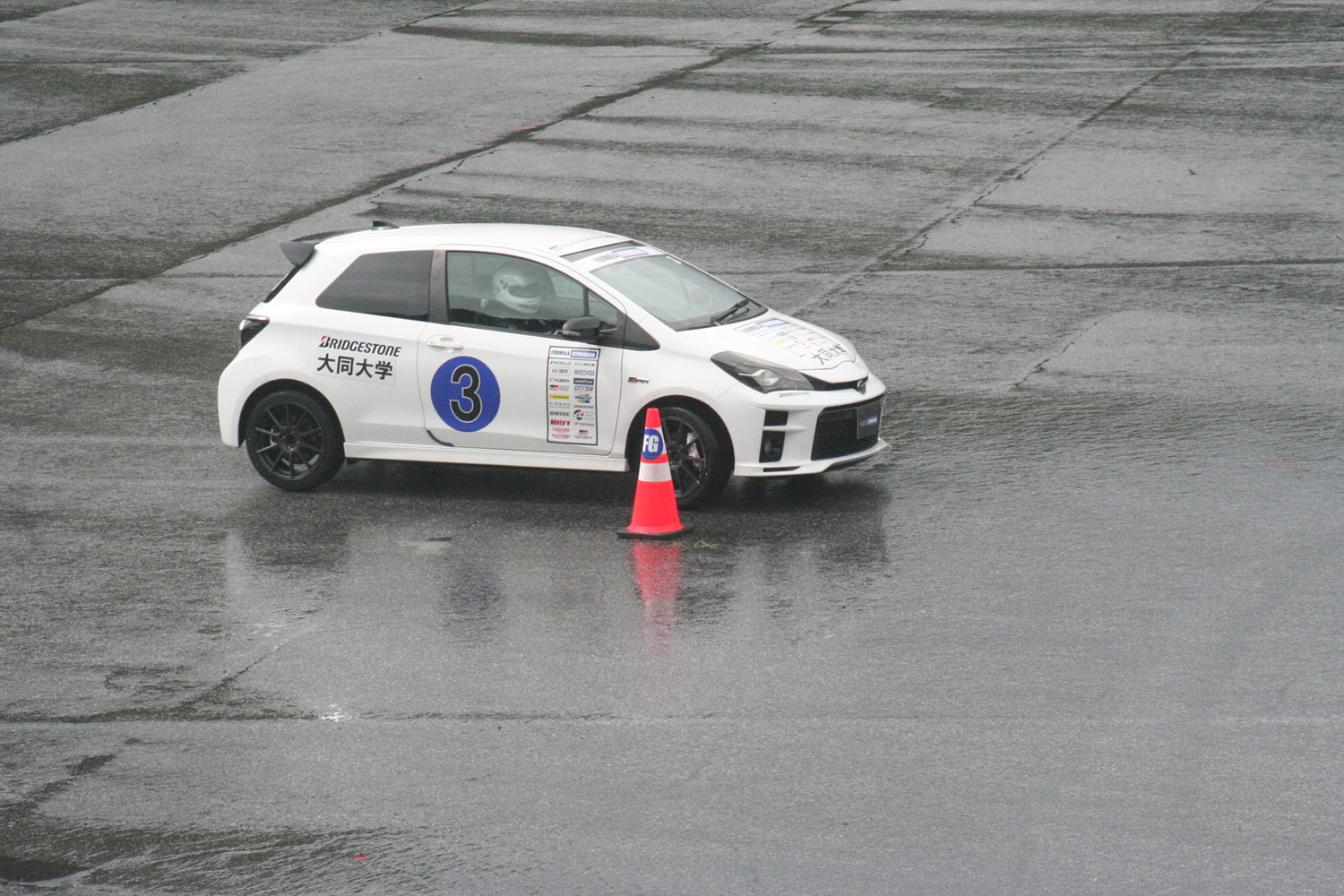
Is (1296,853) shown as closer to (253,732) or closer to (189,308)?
(253,732)

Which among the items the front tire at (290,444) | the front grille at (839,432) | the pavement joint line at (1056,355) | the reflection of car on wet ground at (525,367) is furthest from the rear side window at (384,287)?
the pavement joint line at (1056,355)

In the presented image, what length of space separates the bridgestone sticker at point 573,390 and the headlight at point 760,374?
0.80m

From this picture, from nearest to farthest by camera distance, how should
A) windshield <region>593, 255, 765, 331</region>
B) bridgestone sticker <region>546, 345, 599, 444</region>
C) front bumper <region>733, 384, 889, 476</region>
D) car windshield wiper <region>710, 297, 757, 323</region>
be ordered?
1. front bumper <region>733, 384, 889, 476</region>
2. bridgestone sticker <region>546, 345, 599, 444</region>
3. windshield <region>593, 255, 765, 331</region>
4. car windshield wiper <region>710, 297, 757, 323</region>

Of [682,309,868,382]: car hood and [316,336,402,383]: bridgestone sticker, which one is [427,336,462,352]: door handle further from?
[682,309,868,382]: car hood

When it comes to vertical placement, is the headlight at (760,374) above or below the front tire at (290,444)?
above

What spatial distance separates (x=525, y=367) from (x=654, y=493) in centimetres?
132

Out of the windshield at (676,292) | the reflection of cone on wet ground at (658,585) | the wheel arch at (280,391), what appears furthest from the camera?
the wheel arch at (280,391)

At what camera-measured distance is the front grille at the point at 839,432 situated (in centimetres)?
1009

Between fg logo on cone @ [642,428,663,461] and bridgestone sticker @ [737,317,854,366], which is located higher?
bridgestone sticker @ [737,317,854,366]

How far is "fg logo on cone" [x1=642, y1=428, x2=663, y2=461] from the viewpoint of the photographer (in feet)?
31.5

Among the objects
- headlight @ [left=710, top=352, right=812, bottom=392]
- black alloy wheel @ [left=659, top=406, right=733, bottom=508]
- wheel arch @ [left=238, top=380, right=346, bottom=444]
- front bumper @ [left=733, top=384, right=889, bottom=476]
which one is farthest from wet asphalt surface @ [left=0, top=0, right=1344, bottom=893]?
headlight @ [left=710, top=352, right=812, bottom=392]

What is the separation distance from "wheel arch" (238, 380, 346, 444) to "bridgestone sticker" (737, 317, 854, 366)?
2.73 metres

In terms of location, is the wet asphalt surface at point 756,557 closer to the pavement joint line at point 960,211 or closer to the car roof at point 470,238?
the pavement joint line at point 960,211

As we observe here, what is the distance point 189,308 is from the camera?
1602 centimetres
